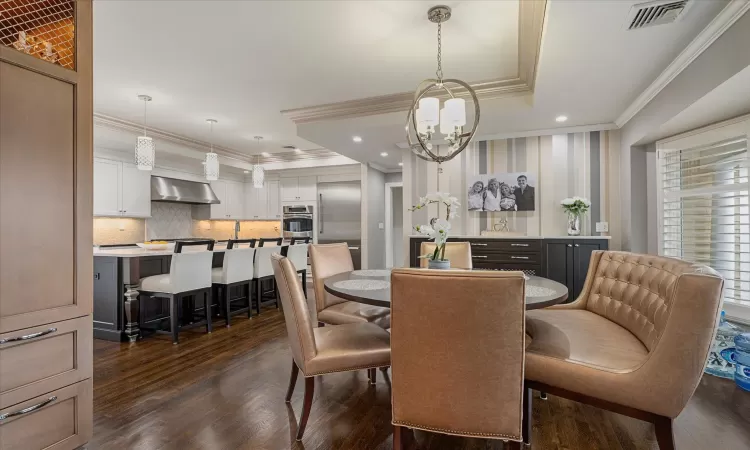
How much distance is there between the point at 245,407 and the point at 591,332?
198 cm

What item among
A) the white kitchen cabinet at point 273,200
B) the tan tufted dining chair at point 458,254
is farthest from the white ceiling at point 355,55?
the white kitchen cabinet at point 273,200

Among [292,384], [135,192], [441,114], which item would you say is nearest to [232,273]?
[292,384]

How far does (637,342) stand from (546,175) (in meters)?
3.21

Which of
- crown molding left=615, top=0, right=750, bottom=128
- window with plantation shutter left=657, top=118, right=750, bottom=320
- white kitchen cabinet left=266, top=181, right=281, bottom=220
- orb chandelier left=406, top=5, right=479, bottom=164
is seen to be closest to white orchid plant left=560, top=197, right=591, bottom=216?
window with plantation shutter left=657, top=118, right=750, bottom=320

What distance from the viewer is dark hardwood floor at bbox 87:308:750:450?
1.75m

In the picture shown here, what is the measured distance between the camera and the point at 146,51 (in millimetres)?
2871

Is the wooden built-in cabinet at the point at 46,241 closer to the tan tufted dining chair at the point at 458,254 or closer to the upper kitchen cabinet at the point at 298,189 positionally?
the tan tufted dining chair at the point at 458,254

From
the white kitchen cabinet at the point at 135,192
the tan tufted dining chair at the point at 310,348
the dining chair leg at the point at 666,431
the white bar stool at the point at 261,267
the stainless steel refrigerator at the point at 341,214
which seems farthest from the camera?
the stainless steel refrigerator at the point at 341,214

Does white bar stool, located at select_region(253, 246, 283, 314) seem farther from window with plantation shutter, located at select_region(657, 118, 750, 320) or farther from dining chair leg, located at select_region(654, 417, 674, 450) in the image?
window with plantation shutter, located at select_region(657, 118, 750, 320)

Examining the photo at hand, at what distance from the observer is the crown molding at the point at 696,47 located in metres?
1.95

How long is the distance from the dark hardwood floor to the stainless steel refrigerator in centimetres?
416

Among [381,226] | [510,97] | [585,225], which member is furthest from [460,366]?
[381,226]

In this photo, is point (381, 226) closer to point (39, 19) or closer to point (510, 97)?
point (510, 97)

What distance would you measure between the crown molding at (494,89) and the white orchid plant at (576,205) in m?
1.52
